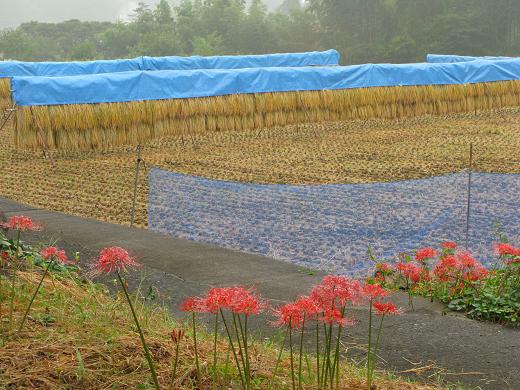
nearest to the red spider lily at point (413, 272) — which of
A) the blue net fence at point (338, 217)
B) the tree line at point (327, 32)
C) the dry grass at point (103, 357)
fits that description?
the blue net fence at point (338, 217)

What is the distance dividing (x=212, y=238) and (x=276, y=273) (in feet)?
7.91

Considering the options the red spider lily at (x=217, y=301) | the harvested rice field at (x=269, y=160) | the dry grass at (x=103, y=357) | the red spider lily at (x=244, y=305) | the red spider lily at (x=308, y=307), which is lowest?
the harvested rice field at (x=269, y=160)

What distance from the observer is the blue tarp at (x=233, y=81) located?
61.0 feet

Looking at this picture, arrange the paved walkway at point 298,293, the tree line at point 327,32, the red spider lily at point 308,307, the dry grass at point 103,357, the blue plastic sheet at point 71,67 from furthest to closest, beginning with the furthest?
1. the tree line at point 327,32
2. the blue plastic sheet at point 71,67
3. the paved walkway at point 298,293
4. the dry grass at point 103,357
5. the red spider lily at point 308,307

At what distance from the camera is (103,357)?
390 centimetres

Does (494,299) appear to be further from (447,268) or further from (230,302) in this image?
(230,302)

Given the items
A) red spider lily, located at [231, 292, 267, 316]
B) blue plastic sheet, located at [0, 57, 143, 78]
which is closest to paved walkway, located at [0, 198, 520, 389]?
red spider lily, located at [231, 292, 267, 316]

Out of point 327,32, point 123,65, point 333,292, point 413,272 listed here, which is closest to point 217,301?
point 333,292

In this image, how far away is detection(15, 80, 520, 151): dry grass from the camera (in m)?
18.5

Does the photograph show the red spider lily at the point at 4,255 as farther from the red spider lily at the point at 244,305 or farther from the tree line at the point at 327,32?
the tree line at the point at 327,32

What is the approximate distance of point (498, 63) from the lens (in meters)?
27.6

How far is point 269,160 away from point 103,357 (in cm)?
1347

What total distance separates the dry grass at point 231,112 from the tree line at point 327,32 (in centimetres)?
3116

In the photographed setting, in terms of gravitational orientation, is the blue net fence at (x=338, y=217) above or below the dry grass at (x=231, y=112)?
below
